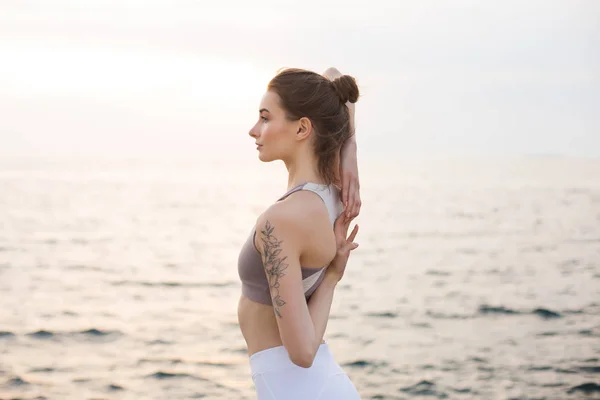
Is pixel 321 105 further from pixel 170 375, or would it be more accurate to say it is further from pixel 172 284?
pixel 172 284

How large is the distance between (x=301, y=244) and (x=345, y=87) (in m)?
0.66

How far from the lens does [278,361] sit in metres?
2.81

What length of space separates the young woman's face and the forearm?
51cm

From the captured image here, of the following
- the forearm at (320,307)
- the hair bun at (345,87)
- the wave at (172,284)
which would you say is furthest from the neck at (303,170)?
the wave at (172,284)

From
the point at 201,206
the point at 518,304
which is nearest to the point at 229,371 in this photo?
the point at 518,304

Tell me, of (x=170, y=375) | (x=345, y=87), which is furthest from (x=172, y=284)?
(x=345, y=87)

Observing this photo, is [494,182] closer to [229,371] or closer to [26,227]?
[26,227]

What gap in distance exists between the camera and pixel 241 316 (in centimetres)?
294

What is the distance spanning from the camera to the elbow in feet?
8.83

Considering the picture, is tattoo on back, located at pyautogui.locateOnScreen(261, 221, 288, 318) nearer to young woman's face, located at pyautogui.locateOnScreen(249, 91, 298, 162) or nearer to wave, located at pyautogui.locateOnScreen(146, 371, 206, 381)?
young woman's face, located at pyautogui.locateOnScreen(249, 91, 298, 162)

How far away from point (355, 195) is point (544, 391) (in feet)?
33.0

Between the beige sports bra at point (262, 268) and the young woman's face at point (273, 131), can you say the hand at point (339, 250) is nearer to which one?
the beige sports bra at point (262, 268)

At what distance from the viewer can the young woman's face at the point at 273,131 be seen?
2855 mm

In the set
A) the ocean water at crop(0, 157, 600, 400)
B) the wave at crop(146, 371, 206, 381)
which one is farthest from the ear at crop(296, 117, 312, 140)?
the wave at crop(146, 371, 206, 381)
